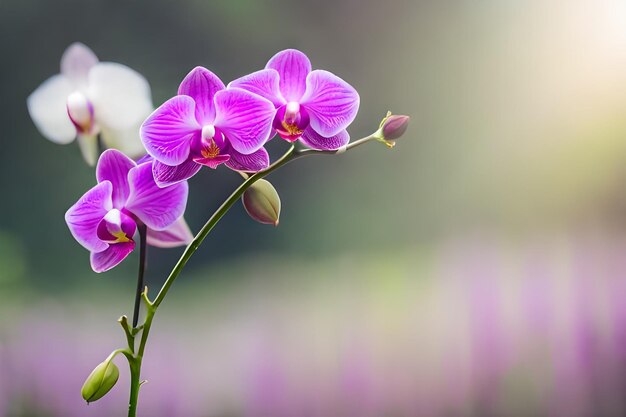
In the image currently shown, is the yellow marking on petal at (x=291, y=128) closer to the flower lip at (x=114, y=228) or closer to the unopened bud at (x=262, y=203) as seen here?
the unopened bud at (x=262, y=203)

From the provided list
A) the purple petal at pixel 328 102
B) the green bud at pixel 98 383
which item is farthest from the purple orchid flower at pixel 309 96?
the green bud at pixel 98 383

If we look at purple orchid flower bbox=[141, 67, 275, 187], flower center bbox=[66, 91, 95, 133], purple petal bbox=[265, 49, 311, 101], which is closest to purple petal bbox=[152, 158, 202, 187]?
purple orchid flower bbox=[141, 67, 275, 187]

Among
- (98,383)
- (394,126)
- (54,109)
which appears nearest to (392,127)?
(394,126)

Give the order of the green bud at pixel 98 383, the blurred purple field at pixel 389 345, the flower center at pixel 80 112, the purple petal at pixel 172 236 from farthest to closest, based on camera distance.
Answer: the blurred purple field at pixel 389 345 < the flower center at pixel 80 112 < the purple petal at pixel 172 236 < the green bud at pixel 98 383

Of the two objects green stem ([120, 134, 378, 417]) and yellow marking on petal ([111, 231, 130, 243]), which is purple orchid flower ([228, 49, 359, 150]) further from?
yellow marking on petal ([111, 231, 130, 243])

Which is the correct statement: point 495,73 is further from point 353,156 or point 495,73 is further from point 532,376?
point 532,376

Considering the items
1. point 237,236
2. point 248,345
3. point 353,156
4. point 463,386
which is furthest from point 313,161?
point 463,386
